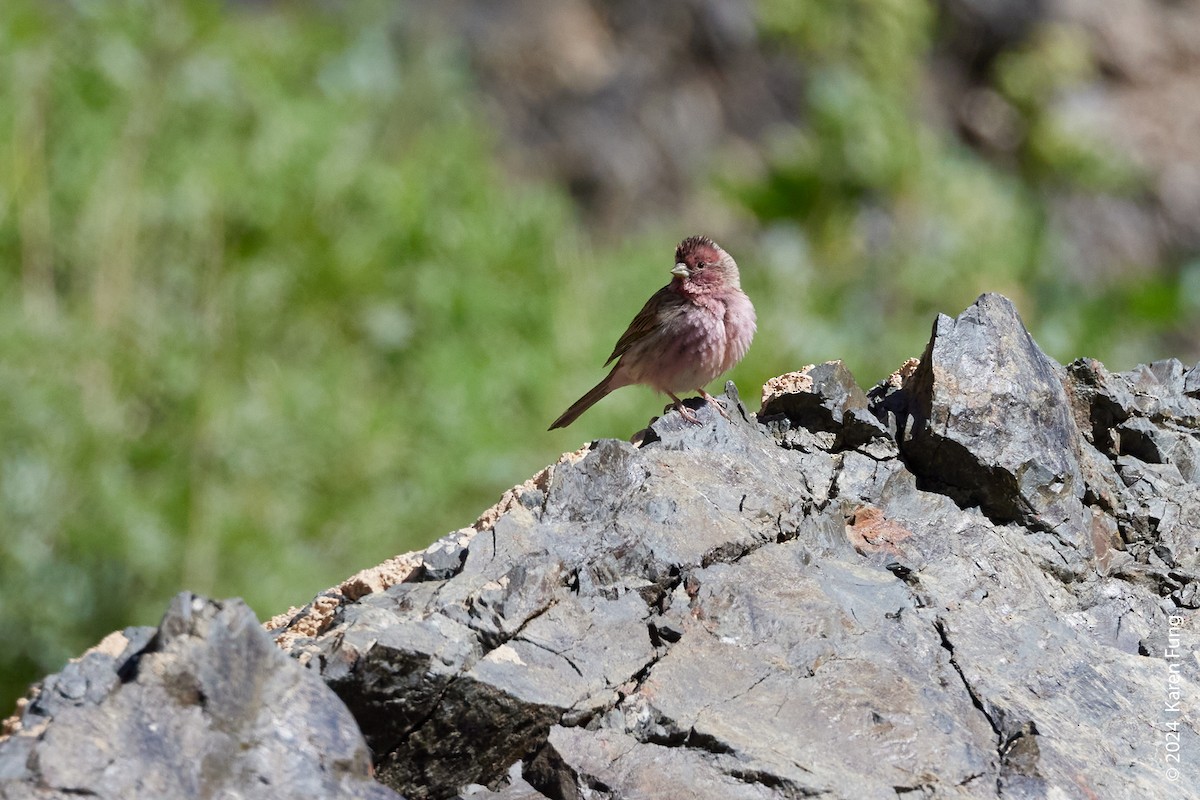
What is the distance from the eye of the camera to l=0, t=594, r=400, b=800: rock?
8.46 ft

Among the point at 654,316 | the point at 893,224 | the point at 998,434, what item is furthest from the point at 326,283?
the point at 998,434

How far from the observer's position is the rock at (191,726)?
8.46ft

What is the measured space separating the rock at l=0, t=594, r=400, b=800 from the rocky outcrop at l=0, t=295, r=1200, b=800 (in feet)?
0.06

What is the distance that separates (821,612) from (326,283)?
8.24 metres

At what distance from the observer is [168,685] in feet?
8.94

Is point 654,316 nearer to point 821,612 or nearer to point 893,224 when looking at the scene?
point 821,612

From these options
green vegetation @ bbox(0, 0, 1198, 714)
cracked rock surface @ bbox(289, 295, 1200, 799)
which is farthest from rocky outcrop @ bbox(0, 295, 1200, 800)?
green vegetation @ bbox(0, 0, 1198, 714)

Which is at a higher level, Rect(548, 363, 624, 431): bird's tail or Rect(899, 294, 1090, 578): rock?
Rect(548, 363, 624, 431): bird's tail

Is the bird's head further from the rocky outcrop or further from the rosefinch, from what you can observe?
Answer: the rocky outcrop

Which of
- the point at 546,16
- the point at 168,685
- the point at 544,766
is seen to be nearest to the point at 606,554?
the point at 544,766

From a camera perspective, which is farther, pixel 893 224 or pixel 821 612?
pixel 893 224

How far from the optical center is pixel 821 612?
11.3 ft

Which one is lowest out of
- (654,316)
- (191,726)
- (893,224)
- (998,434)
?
(191,726)

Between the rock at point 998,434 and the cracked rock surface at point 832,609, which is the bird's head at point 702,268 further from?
the rock at point 998,434
